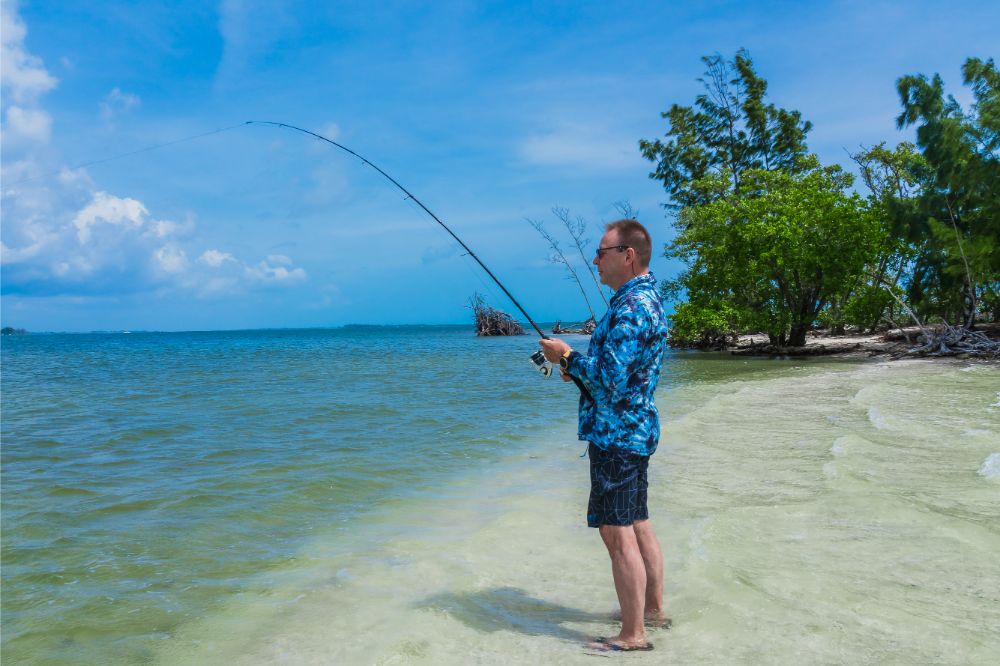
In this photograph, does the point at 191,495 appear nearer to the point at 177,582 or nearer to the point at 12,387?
the point at 177,582

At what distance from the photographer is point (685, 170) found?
39594 millimetres

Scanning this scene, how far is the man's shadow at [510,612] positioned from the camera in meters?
3.52

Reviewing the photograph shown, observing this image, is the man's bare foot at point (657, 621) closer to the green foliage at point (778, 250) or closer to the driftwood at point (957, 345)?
the driftwood at point (957, 345)

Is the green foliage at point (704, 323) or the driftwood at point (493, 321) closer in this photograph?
the green foliage at point (704, 323)

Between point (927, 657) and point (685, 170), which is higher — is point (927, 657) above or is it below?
below

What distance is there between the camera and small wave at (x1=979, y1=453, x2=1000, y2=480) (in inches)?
236

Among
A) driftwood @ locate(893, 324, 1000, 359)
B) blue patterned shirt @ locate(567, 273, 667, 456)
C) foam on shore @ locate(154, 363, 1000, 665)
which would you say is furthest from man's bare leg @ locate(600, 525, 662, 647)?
driftwood @ locate(893, 324, 1000, 359)

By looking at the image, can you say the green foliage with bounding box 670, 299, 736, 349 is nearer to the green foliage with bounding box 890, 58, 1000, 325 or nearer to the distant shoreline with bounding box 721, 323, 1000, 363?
the distant shoreline with bounding box 721, 323, 1000, 363

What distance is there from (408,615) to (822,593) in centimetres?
230

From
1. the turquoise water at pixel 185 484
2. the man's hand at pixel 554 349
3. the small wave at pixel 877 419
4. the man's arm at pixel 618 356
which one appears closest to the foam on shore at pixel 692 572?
the turquoise water at pixel 185 484

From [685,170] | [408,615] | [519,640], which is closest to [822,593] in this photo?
[519,640]

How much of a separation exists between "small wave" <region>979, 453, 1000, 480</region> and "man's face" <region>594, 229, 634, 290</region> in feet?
15.9

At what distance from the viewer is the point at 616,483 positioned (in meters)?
3.01

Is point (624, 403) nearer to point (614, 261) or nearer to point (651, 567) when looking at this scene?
point (614, 261)
